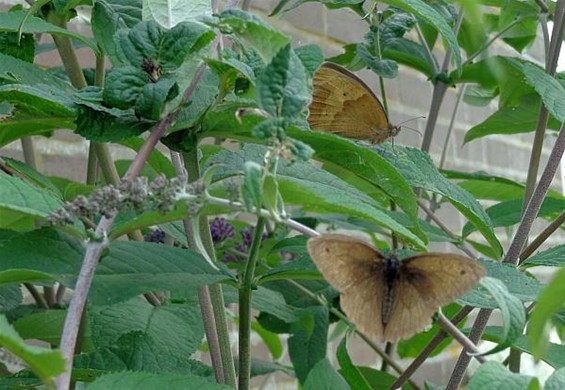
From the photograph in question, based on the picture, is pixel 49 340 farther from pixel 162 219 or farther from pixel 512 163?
pixel 512 163

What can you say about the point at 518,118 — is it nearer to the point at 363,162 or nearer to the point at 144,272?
the point at 363,162

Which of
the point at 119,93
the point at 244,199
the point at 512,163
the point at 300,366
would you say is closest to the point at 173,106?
the point at 119,93

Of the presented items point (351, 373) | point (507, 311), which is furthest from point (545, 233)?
point (507, 311)

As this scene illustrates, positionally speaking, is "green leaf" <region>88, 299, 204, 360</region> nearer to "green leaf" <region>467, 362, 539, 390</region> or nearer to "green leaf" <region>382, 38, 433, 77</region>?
"green leaf" <region>467, 362, 539, 390</region>

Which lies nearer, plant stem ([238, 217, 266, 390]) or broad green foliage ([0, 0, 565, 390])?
broad green foliage ([0, 0, 565, 390])

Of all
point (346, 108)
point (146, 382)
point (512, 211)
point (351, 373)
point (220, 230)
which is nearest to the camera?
point (146, 382)

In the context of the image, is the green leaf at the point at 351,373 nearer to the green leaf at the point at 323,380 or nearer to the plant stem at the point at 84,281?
the green leaf at the point at 323,380

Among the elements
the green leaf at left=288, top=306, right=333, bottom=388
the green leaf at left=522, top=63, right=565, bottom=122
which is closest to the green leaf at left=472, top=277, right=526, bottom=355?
the green leaf at left=522, top=63, right=565, bottom=122

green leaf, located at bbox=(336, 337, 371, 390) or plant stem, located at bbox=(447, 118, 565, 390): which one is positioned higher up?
plant stem, located at bbox=(447, 118, 565, 390)
